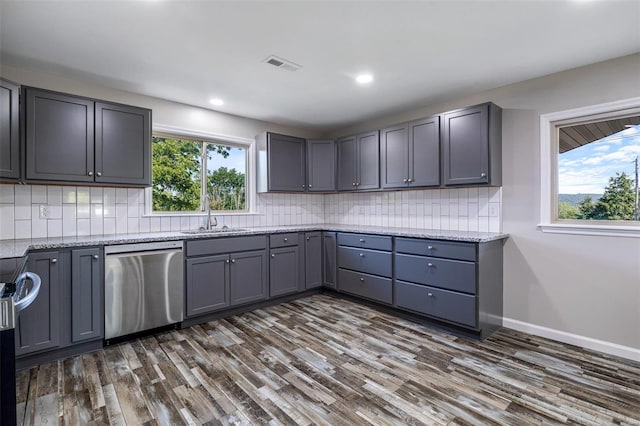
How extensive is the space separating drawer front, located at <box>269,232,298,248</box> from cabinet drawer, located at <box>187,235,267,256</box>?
0.32 ft

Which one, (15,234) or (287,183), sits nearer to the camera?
(15,234)

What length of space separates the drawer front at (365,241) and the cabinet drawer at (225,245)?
3.25 ft

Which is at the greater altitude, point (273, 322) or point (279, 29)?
point (279, 29)

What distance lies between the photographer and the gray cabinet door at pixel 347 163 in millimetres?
4293

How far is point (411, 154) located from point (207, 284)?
264 cm

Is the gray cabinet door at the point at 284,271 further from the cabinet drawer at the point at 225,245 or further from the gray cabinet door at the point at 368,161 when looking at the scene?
the gray cabinet door at the point at 368,161

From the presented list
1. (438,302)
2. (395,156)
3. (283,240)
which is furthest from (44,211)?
(438,302)

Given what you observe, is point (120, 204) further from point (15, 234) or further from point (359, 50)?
point (359, 50)

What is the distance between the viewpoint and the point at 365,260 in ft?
12.2

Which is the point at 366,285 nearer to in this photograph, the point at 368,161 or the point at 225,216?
the point at 368,161

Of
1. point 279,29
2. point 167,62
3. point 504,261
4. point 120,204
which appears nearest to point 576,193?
point 504,261

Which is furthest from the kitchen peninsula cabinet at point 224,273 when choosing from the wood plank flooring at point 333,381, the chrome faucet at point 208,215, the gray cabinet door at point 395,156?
the gray cabinet door at point 395,156

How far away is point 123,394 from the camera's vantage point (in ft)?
6.61

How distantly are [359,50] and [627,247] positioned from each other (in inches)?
104
